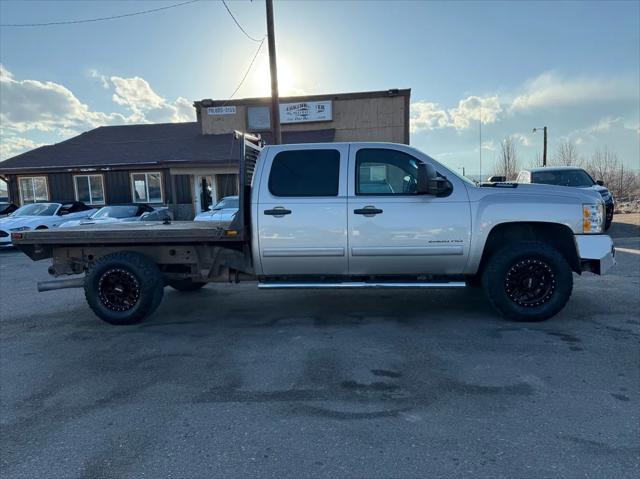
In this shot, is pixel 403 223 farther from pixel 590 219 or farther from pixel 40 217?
pixel 40 217

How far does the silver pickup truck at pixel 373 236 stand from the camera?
15.7 feet

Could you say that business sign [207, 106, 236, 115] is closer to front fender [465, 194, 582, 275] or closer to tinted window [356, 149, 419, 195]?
tinted window [356, 149, 419, 195]

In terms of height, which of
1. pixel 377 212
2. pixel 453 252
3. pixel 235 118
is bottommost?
pixel 453 252

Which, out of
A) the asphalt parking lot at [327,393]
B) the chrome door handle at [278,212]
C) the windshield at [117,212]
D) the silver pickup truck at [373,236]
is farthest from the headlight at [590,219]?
the windshield at [117,212]

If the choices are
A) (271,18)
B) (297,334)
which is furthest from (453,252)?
(271,18)

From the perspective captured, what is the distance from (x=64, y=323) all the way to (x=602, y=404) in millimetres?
6021

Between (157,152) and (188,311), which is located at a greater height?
(157,152)

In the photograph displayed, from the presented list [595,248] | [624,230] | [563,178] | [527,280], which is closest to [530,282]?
[527,280]

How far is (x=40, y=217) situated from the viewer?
14719 millimetres

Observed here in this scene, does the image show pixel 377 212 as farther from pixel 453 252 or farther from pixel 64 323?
pixel 64 323

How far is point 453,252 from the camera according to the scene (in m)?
4.83

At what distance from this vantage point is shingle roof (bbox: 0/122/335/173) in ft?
69.5

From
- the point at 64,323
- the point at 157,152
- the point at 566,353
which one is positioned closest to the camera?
the point at 566,353

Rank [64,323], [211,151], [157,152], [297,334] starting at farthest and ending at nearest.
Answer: [157,152] < [211,151] < [64,323] < [297,334]
